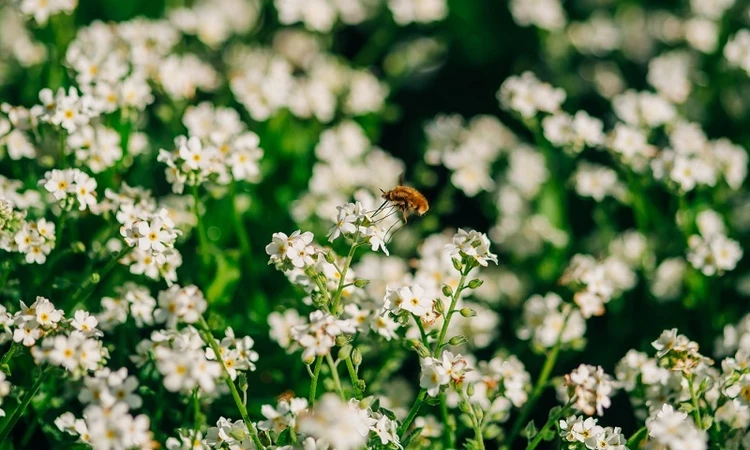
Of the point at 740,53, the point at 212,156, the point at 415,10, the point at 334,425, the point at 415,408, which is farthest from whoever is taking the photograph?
the point at 415,10

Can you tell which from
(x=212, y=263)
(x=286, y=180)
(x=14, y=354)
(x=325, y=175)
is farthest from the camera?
(x=286, y=180)

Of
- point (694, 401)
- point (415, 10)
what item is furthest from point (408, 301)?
point (415, 10)

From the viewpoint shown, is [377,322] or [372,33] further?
[372,33]

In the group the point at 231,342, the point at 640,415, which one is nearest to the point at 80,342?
the point at 231,342

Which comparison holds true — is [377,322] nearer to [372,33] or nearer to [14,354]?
[14,354]

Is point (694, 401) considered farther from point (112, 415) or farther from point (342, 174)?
point (342, 174)

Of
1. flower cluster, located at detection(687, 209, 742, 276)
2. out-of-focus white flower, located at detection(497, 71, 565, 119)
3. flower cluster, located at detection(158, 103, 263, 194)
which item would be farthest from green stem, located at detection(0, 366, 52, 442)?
flower cluster, located at detection(687, 209, 742, 276)

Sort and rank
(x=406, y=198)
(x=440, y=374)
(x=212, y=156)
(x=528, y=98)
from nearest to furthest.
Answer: (x=440, y=374)
(x=212, y=156)
(x=406, y=198)
(x=528, y=98)

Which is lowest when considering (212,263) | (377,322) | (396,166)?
(377,322)
